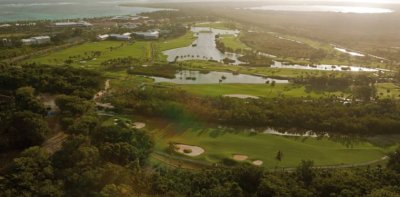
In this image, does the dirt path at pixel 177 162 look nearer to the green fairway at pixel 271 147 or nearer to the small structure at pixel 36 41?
the green fairway at pixel 271 147

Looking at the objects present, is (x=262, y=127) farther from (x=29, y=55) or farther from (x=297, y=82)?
(x=29, y=55)

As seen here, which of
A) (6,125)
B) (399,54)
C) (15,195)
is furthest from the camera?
(399,54)

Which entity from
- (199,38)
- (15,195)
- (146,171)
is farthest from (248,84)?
(199,38)

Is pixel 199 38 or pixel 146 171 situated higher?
pixel 199 38

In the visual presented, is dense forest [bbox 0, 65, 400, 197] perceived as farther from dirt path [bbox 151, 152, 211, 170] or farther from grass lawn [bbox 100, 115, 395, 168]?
grass lawn [bbox 100, 115, 395, 168]

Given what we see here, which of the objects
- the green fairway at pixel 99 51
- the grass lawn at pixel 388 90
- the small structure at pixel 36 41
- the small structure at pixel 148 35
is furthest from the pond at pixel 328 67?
the small structure at pixel 36 41

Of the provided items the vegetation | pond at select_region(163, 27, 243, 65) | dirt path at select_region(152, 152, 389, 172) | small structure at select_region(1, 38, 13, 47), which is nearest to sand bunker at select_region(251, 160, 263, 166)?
dirt path at select_region(152, 152, 389, 172)
